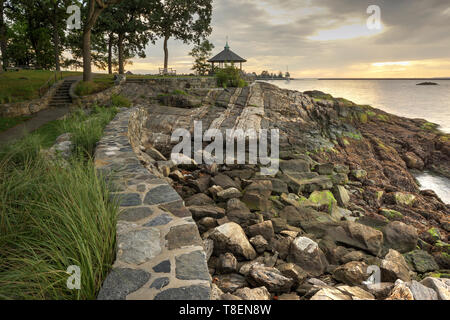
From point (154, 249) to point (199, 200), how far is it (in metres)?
3.31

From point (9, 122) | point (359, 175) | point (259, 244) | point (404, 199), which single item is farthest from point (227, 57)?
point (259, 244)

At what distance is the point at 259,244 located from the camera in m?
3.96

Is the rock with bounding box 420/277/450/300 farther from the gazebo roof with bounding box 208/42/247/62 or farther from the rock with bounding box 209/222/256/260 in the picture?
the gazebo roof with bounding box 208/42/247/62

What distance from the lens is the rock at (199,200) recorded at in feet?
18.3

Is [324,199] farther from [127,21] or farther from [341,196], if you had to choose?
[127,21]

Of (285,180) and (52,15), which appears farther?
(52,15)

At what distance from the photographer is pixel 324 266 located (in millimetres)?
3857

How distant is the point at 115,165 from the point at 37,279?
2.82 meters

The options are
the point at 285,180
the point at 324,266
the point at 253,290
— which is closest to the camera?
the point at 253,290

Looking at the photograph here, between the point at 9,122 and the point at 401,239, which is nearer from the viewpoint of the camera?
the point at 401,239

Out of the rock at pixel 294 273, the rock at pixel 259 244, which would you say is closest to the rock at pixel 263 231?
the rock at pixel 259 244

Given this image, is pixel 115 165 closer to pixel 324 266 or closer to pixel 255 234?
pixel 255 234

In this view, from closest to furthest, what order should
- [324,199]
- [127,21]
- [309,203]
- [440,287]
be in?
[440,287] → [309,203] → [324,199] → [127,21]

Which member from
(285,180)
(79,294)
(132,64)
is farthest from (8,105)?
(132,64)
